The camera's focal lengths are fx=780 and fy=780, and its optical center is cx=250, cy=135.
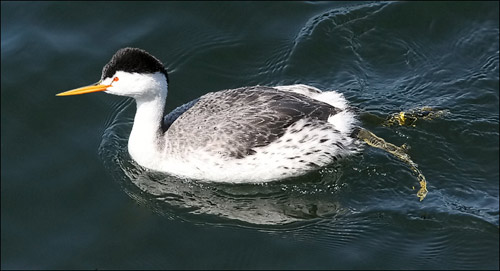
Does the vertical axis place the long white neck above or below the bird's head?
below

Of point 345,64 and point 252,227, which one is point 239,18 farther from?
point 252,227

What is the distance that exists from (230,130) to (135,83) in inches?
48.6

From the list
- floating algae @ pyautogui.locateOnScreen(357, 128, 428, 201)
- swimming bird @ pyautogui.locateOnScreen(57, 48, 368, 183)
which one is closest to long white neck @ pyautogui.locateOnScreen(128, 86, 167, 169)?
swimming bird @ pyautogui.locateOnScreen(57, 48, 368, 183)

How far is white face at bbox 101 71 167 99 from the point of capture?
9023mm

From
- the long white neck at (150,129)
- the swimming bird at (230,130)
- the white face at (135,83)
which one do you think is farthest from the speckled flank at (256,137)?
the white face at (135,83)

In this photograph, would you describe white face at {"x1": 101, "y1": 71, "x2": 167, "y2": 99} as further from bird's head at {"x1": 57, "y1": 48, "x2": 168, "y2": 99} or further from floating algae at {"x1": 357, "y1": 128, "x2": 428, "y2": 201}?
floating algae at {"x1": 357, "y1": 128, "x2": 428, "y2": 201}

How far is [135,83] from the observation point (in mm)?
9070

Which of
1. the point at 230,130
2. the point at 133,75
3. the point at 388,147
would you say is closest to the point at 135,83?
the point at 133,75

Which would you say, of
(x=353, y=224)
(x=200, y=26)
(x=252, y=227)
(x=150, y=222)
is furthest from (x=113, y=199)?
(x=200, y=26)

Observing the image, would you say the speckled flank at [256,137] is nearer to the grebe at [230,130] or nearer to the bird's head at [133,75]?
the grebe at [230,130]

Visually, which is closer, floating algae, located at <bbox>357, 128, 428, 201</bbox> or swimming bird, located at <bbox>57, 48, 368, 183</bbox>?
swimming bird, located at <bbox>57, 48, 368, 183</bbox>

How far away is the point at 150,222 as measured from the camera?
360 inches

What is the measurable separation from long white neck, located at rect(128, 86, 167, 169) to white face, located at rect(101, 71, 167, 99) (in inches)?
5.1

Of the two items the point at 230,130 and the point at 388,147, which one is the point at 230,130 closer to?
the point at 230,130
